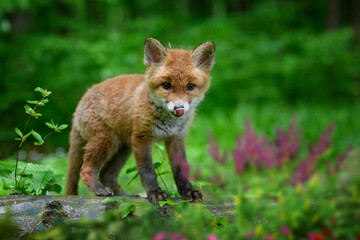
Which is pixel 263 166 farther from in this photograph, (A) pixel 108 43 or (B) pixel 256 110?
(B) pixel 256 110

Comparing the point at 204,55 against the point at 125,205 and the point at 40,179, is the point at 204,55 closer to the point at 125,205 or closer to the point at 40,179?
the point at 125,205

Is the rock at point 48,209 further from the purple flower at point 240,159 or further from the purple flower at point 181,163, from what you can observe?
the purple flower at point 240,159

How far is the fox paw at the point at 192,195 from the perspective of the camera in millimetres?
3565

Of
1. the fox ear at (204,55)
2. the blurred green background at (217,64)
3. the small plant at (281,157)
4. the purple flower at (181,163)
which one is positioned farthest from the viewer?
the blurred green background at (217,64)

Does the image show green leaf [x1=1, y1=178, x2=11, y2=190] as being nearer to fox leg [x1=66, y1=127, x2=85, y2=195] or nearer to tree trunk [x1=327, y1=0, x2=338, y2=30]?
fox leg [x1=66, y1=127, x2=85, y2=195]

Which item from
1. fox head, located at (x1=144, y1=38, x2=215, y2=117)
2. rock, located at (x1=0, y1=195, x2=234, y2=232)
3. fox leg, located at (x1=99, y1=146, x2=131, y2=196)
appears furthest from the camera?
fox leg, located at (x1=99, y1=146, x2=131, y2=196)

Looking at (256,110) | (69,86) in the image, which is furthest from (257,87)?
(69,86)

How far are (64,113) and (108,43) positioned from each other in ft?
5.44

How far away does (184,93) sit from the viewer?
11.7 feet

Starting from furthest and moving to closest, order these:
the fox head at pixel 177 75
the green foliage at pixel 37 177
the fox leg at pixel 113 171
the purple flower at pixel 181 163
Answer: the fox leg at pixel 113 171, the purple flower at pixel 181 163, the fox head at pixel 177 75, the green foliage at pixel 37 177

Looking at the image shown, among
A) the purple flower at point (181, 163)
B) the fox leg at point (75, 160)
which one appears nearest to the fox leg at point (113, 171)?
the fox leg at point (75, 160)

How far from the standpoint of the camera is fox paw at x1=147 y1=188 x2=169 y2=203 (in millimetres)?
3318

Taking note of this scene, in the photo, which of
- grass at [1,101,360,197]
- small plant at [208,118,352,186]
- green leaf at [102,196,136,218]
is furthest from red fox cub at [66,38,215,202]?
grass at [1,101,360,197]

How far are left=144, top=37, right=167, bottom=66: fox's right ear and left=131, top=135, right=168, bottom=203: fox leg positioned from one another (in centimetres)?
73
